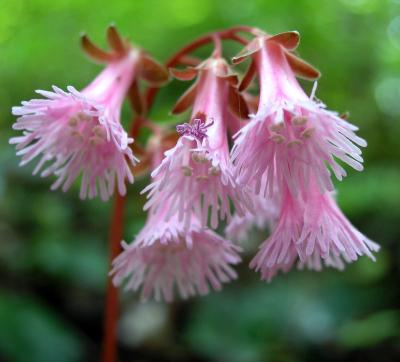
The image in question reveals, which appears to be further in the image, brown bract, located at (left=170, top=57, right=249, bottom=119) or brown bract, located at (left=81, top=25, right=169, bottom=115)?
brown bract, located at (left=81, top=25, right=169, bottom=115)

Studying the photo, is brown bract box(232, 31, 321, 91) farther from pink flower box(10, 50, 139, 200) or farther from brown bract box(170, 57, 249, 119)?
pink flower box(10, 50, 139, 200)

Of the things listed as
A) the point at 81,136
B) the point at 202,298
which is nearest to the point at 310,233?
the point at 81,136

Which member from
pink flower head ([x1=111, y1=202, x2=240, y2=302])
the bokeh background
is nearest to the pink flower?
pink flower head ([x1=111, y1=202, x2=240, y2=302])

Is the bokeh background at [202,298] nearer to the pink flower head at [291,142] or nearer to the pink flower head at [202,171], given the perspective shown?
the pink flower head at [202,171]

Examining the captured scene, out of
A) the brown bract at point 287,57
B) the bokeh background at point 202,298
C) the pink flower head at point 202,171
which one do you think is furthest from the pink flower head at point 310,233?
the bokeh background at point 202,298

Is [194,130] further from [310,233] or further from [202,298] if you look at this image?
[202,298]

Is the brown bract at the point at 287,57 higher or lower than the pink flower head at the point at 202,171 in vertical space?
higher
